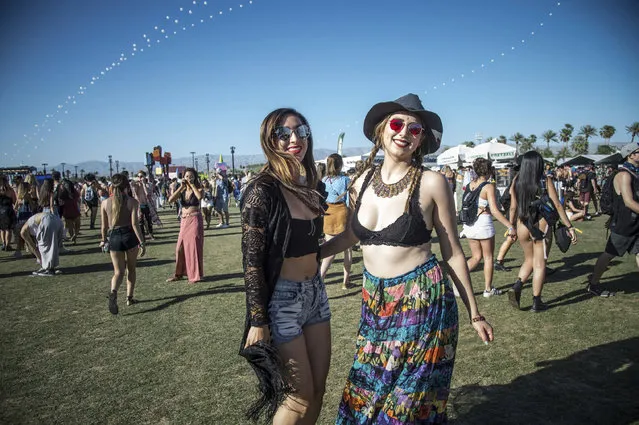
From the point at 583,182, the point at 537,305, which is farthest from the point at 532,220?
the point at 583,182

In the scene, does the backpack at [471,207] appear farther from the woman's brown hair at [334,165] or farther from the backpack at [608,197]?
the woman's brown hair at [334,165]

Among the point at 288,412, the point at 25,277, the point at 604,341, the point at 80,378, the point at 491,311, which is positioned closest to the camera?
the point at 288,412

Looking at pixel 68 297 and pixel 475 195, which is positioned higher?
pixel 475 195

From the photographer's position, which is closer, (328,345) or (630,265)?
(328,345)

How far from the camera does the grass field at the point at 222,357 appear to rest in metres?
3.17

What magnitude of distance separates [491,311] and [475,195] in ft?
6.07

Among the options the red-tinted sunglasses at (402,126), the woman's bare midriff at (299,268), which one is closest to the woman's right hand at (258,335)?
the woman's bare midriff at (299,268)

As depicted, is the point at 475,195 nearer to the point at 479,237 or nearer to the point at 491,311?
the point at 479,237

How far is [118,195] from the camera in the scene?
5770 millimetres

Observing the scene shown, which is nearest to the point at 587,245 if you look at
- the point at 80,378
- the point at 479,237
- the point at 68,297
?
the point at 479,237

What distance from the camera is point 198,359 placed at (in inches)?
165

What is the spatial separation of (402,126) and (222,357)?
3.29 meters

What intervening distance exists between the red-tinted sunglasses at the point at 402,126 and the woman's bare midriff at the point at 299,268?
96 cm

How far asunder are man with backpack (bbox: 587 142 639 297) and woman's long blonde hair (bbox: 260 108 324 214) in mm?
4997
